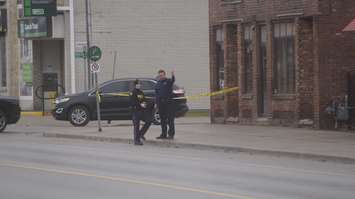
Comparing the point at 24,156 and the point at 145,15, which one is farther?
the point at 145,15

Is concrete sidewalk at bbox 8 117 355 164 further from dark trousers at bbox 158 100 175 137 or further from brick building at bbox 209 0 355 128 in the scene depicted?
brick building at bbox 209 0 355 128

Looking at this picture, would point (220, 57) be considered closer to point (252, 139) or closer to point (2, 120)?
point (252, 139)

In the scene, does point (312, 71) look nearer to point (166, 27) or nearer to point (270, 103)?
point (270, 103)

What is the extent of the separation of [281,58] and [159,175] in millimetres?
12665

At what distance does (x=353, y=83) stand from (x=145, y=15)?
1867cm

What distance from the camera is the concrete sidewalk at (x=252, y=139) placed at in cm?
1789

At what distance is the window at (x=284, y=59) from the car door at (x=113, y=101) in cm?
550

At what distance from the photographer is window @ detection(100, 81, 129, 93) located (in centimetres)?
2797

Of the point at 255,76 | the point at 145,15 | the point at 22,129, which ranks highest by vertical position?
the point at 145,15

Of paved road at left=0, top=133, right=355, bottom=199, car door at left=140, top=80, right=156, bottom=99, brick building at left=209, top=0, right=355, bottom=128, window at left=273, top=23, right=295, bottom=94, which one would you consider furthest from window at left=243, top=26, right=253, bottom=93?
paved road at left=0, top=133, right=355, bottom=199

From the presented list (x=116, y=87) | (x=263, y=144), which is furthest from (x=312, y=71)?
(x=116, y=87)

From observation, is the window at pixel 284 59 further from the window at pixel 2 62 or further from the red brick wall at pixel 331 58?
the window at pixel 2 62

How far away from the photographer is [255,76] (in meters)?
26.3

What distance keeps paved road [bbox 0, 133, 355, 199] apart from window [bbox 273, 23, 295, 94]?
7113mm
